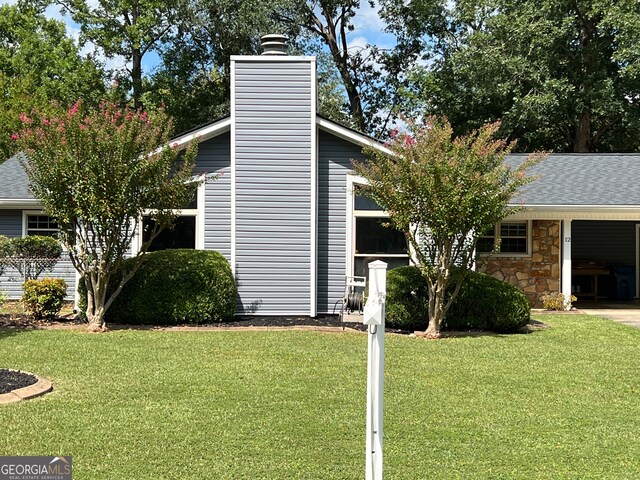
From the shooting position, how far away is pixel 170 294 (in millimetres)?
12320

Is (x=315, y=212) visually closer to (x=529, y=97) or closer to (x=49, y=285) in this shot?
(x=49, y=285)

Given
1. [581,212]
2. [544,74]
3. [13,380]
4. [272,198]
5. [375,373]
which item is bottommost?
[13,380]

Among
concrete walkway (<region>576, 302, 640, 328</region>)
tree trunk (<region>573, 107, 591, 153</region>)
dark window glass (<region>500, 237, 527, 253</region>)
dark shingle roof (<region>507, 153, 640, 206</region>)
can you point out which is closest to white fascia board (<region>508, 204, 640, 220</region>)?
dark shingle roof (<region>507, 153, 640, 206</region>)

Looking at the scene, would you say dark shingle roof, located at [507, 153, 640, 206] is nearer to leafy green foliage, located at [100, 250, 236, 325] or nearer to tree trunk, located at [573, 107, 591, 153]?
tree trunk, located at [573, 107, 591, 153]

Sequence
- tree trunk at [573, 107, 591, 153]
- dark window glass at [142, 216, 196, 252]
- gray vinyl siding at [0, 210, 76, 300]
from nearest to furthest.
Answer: dark window glass at [142, 216, 196, 252] < gray vinyl siding at [0, 210, 76, 300] < tree trunk at [573, 107, 591, 153]

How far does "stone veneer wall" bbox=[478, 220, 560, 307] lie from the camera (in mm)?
16391

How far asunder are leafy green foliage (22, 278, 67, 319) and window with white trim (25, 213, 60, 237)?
488 centimetres

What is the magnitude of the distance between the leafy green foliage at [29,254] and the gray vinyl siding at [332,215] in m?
6.62

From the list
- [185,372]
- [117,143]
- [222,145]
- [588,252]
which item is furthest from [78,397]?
[588,252]

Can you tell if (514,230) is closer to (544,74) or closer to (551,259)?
(551,259)

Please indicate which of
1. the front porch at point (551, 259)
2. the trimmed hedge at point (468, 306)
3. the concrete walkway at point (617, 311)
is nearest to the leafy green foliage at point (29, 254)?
the trimmed hedge at point (468, 306)

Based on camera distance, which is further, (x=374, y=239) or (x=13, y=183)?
(x=13, y=183)

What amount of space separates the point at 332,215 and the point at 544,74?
13049mm

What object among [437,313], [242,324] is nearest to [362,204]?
[437,313]
